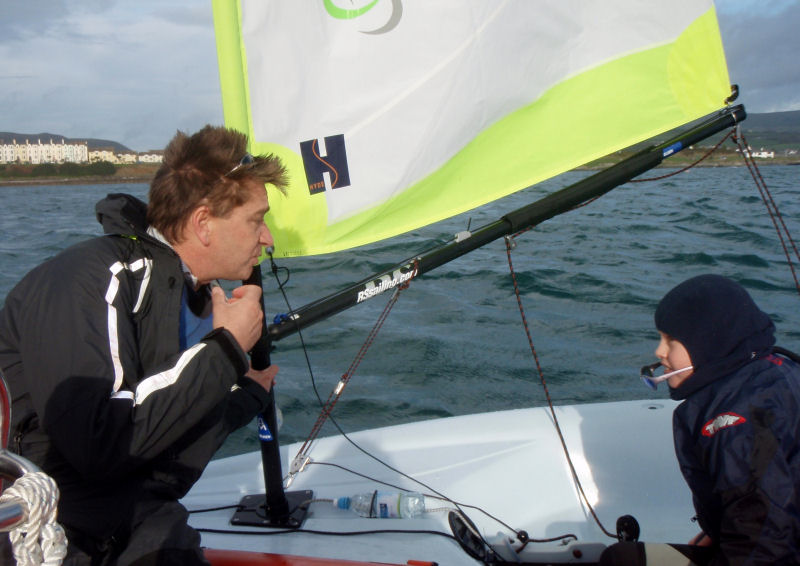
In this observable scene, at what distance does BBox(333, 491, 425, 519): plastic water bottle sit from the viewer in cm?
204

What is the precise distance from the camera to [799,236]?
8922mm

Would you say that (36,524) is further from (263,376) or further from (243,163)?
(263,376)

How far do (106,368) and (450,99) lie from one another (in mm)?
1191

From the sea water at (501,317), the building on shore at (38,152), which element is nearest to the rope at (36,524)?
the sea water at (501,317)

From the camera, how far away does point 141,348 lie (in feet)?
4.34

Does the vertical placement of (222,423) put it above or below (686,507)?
above

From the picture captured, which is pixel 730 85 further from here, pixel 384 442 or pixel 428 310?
pixel 428 310

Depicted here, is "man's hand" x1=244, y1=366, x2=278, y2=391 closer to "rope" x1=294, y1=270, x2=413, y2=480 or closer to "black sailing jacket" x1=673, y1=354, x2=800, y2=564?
"rope" x1=294, y1=270, x2=413, y2=480

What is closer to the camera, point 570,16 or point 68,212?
point 570,16

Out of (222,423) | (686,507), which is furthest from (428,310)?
(222,423)

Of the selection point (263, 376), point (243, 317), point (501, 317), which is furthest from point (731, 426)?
point (501, 317)

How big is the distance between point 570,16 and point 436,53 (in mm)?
389

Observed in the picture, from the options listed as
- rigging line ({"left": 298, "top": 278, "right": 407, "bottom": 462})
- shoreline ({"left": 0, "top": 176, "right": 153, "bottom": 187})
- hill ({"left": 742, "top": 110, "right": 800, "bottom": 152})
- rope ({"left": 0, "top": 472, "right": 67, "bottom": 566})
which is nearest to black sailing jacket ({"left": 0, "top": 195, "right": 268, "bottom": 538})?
rope ({"left": 0, "top": 472, "right": 67, "bottom": 566})

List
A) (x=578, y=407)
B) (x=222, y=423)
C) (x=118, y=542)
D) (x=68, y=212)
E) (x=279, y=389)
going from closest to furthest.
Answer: (x=118, y=542) < (x=222, y=423) < (x=578, y=407) < (x=279, y=389) < (x=68, y=212)
